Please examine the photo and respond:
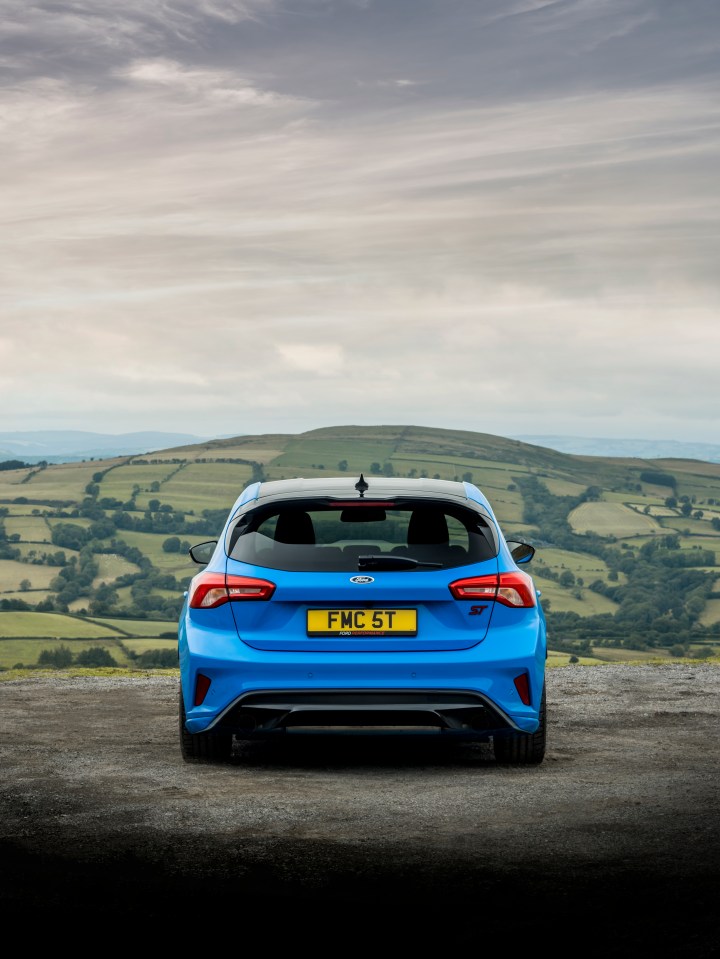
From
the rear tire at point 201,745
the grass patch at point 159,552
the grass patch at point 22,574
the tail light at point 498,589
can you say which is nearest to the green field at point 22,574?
the grass patch at point 22,574

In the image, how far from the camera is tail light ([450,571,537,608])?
754 centimetres

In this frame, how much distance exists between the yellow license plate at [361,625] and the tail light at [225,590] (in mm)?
359

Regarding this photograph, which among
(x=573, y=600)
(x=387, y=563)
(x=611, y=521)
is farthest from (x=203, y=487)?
(x=387, y=563)

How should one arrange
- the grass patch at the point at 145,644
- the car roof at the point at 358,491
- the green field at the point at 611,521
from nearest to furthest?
the car roof at the point at 358,491 → the grass patch at the point at 145,644 → the green field at the point at 611,521

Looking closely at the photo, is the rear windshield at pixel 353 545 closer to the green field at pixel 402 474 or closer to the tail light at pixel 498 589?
the tail light at pixel 498 589

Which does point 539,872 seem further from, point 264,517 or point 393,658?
point 264,517

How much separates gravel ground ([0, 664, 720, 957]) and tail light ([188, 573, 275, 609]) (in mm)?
1043

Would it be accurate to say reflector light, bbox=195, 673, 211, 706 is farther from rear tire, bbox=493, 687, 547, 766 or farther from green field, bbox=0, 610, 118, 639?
green field, bbox=0, 610, 118, 639

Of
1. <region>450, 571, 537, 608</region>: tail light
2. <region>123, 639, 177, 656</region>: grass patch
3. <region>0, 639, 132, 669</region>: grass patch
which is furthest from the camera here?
<region>123, 639, 177, 656</region>: grass patch

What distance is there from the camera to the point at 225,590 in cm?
762

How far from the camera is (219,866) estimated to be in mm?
5113

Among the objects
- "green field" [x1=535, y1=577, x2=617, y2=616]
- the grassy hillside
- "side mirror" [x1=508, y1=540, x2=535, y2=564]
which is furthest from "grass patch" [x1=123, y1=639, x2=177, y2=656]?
"side mirror" [x1=508, y1=540, x2=535, y2=564]

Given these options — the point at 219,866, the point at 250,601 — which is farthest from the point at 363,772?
the point at 219,866

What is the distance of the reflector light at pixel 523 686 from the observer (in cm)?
754
